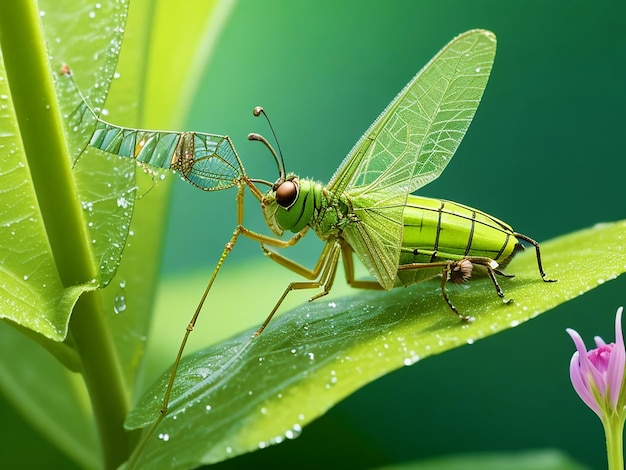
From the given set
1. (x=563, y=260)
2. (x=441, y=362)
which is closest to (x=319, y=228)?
(x=563, y=260)

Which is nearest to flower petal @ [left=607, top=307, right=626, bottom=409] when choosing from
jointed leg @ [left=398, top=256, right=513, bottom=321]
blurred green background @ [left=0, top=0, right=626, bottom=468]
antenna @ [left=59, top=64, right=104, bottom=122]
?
Result: jointed leg @ [left=398, top=256, right=513, bottom=321]

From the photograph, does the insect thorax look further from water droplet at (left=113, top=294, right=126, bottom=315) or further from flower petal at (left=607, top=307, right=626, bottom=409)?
flower petal at (left=607, top=307, right=626, bottom=409)

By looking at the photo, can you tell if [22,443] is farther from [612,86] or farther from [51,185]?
[612,86]

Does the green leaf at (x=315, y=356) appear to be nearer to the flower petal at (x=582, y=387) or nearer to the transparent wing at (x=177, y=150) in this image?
the flower petal at (x=582, y=387)

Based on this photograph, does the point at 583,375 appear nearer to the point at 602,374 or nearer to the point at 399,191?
the point at 602,374

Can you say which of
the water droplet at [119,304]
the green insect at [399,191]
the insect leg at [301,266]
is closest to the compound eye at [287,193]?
the green insect at [399,191]

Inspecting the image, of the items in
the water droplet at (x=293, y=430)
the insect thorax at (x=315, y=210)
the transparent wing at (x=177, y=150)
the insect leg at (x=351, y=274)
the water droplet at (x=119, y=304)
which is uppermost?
the transparent wing at (x=177, y=150)

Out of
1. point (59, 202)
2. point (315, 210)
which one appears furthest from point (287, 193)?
point (59, 202)
